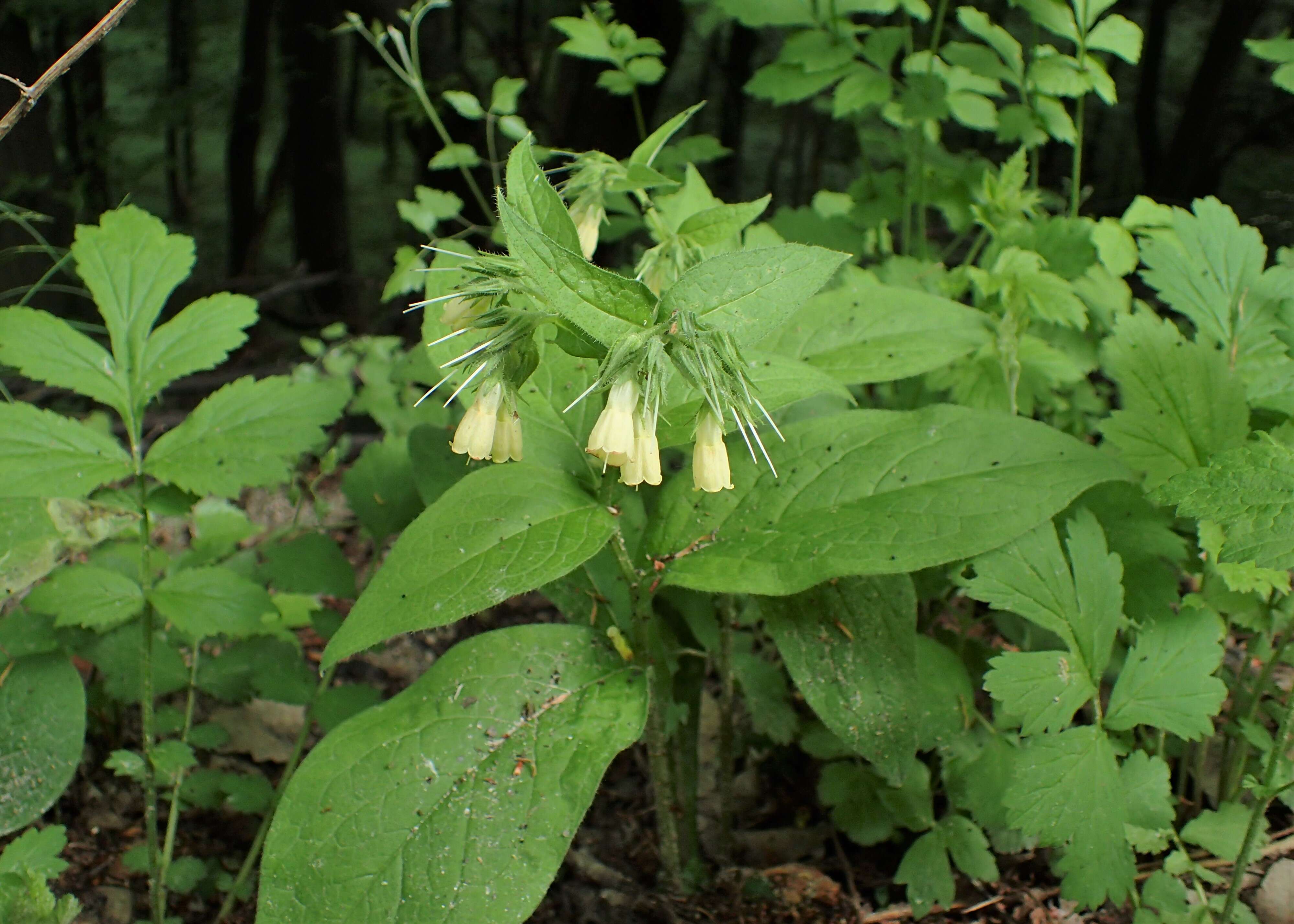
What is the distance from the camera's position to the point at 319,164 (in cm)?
546

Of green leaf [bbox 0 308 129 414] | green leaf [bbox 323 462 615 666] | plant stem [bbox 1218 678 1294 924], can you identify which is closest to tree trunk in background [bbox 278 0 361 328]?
green leaf [bbox 0 308 129 414]

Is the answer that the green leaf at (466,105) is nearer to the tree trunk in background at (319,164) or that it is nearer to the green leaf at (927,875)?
the green leaf at (927,875)

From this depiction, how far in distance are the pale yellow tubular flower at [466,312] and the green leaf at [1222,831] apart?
1386 millimetres

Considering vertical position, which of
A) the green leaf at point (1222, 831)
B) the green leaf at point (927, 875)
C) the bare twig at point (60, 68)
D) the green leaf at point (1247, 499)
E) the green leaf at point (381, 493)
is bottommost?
the green leaf at point (927, 875)

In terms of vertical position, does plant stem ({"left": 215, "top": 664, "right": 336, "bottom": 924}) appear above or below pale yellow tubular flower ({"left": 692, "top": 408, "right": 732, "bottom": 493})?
below

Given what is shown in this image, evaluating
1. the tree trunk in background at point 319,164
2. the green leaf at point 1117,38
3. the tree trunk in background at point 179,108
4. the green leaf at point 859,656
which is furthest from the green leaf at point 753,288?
the tree trunk in background at point 179,108

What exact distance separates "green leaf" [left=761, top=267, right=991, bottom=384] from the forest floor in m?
0.78

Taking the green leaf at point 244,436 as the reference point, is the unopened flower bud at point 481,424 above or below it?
above

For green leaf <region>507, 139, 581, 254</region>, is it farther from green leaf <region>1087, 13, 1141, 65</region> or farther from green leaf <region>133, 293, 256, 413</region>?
green leaf <region>1087, 13, 1141, 65</region>

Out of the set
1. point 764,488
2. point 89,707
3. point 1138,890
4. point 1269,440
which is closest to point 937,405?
point 764,488

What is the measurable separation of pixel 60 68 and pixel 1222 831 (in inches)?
82.6

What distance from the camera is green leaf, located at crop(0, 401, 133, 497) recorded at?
1.48 meters

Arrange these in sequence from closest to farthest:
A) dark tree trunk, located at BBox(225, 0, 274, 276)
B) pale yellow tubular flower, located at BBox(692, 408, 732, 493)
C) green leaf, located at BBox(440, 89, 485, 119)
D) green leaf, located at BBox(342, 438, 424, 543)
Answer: pale yellow tubular flower, located at BBox(692, 408, 732, 493) < green leaf, located at BBox(342, 438, 424, 543) < green leaf, located at BBox(440, 89, 485, 119) < dark tree trunk, located at BBox(225, 0, 274, 276)

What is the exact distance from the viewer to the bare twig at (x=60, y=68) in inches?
49.8
